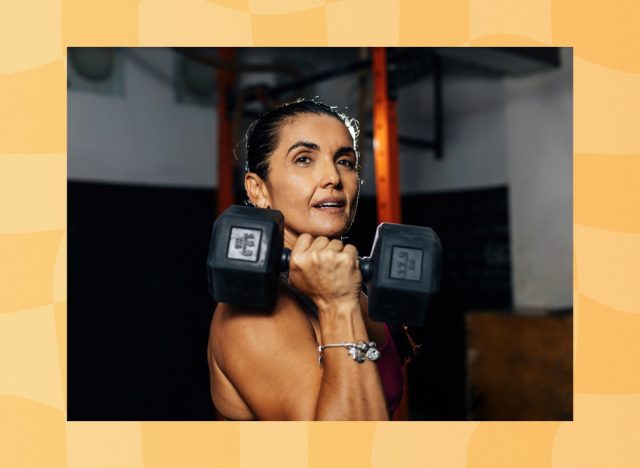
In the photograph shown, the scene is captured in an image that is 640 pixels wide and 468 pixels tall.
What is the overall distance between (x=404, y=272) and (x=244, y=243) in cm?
25

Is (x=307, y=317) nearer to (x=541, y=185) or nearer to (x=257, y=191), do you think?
(x=257, y=191)

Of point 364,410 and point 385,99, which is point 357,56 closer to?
point 385,99

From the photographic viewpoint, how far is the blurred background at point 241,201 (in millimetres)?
3248

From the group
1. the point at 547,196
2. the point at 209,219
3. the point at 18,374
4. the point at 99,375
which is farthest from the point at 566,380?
the point at 18,374

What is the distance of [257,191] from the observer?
1.27 metres

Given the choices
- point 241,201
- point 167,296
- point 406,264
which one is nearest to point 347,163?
point 406,264

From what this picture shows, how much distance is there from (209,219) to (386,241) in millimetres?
2799

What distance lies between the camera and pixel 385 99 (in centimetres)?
250

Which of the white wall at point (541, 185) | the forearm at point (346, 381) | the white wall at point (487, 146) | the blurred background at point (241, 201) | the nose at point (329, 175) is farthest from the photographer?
the white wall at point (541, 185)

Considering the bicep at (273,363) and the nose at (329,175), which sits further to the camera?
the nose at (329,175)

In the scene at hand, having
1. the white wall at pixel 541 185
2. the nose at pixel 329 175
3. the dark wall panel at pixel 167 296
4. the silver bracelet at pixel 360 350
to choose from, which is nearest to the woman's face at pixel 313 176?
the nose at pixel 329 175

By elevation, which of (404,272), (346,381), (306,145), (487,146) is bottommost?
(346,381)

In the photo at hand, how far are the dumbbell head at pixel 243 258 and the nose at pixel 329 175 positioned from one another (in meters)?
0.20

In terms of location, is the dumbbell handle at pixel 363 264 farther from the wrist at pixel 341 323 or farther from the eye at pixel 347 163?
the eye at pixel 347 163
